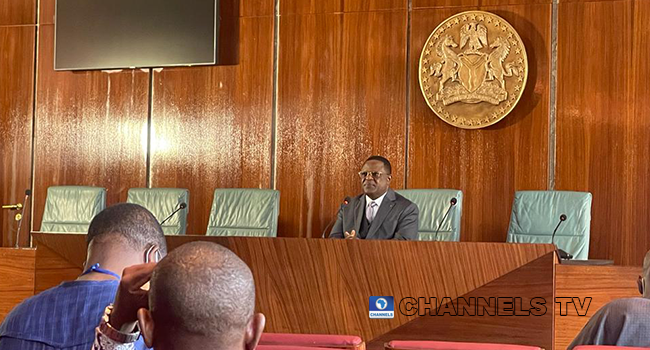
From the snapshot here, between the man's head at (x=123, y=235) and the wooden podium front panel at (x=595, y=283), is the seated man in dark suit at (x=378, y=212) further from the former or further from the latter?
the man's head at (x=123, y=235)

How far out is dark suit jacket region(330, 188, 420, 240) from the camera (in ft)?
19.2

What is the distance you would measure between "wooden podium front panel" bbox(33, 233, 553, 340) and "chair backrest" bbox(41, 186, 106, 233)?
3.30 meters

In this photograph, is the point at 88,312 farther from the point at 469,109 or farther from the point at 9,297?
the point at 469,109

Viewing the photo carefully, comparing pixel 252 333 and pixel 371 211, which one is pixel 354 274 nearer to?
pixel 371 211

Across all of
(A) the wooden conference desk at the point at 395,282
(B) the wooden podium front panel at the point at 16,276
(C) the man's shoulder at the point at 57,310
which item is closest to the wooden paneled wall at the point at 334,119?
(B) the wooden podium front panel at the point at 16,276

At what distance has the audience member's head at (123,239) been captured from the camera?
203 centimetres

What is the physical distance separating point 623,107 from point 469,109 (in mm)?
1097

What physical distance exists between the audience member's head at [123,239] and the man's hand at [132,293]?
0.59 meters

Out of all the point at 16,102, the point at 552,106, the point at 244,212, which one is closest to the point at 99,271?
the point at 244,212

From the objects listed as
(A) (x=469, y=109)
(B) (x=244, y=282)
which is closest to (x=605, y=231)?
(A) (x=469, y=109)

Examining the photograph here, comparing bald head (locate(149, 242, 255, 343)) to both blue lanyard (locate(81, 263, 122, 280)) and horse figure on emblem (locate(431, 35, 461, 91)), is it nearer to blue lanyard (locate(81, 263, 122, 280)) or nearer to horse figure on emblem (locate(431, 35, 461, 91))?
blue lanyard (locate(81, 263, 122, 280))

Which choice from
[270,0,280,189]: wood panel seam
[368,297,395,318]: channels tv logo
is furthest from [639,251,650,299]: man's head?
[270,0,280,189]: wood panel seam

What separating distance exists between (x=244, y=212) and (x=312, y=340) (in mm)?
3662

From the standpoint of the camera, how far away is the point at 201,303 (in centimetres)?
122
